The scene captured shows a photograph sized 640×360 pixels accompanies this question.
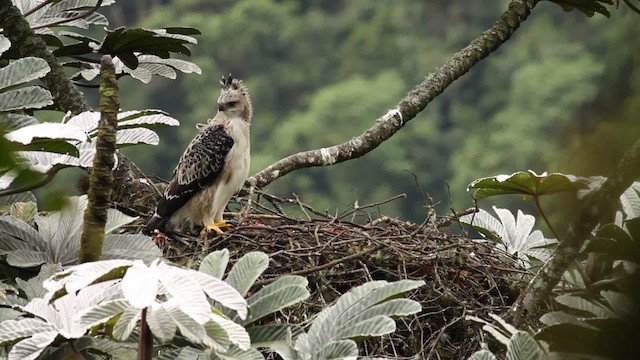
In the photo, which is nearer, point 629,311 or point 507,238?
point 629,311

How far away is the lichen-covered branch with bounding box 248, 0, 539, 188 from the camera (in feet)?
15.4

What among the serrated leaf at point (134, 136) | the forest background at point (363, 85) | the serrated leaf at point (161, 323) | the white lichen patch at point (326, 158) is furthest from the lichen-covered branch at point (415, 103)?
the forest background at point (363, 85)

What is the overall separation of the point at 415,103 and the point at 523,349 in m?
2.70

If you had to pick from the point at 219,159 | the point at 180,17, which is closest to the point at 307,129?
the point at 180,17

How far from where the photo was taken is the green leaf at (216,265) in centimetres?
231

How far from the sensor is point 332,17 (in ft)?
175

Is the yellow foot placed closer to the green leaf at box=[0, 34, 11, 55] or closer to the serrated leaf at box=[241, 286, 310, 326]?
the green leaf at box=[0, 34, 11, 55]

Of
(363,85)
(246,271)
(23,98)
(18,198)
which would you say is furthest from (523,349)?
(363,85)

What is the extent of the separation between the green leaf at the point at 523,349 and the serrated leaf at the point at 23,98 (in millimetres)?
1447

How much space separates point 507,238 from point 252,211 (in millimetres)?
1217

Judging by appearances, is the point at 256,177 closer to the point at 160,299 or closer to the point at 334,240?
the point at 334,240

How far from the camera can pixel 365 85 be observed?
46844 millimetres

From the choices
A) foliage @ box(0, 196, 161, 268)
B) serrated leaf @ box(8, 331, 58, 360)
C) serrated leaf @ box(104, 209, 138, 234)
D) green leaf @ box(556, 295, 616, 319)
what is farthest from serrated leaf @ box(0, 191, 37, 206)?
green leaf @ box(556, 295, 616, 319)

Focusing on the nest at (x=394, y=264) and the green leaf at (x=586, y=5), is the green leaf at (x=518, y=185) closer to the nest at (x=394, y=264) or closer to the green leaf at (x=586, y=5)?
the nest at (x=394, y=264)
